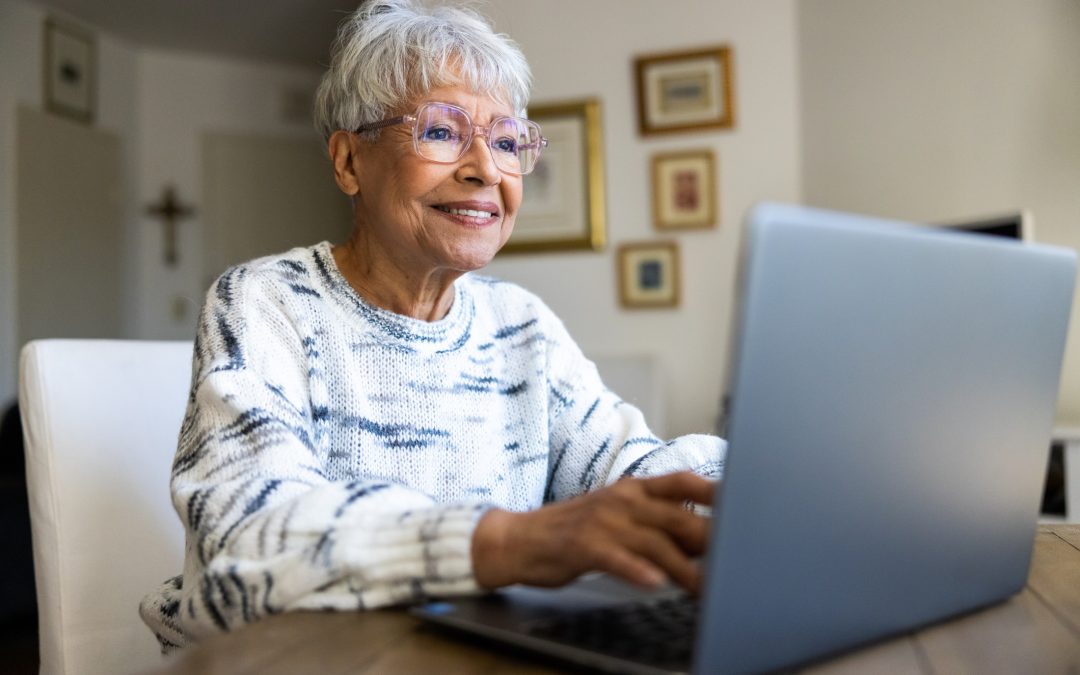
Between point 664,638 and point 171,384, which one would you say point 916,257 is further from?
point 171,384

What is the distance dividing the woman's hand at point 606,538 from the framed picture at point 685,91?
10.2 ft

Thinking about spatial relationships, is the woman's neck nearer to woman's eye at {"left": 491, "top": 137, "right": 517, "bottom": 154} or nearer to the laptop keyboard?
woman's eye at {"left": 491, "top": 137, "right": 517, "bottom": 154}

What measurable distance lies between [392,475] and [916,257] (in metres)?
0.70

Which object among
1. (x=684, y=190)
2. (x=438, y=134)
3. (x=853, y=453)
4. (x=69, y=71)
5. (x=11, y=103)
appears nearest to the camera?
(x=853, y=453)

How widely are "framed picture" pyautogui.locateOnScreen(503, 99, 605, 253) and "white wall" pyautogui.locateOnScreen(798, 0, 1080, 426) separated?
82 cm

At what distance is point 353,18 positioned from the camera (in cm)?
127

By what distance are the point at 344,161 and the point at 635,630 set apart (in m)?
0.88

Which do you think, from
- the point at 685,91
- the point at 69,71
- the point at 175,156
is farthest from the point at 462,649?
the point at 175,156

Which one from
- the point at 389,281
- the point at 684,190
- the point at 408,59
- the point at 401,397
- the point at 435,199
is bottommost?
the point at 401,397

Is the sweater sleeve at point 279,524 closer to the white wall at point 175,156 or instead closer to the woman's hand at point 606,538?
the woman's hand at point 606,538

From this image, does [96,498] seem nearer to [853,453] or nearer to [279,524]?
[279,524]

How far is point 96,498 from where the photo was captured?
1.11 metres

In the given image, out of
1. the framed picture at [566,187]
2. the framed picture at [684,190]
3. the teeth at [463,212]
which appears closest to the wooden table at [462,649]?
the teeth at [463,212]

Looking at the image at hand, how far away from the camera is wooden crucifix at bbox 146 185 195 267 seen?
549 centimetres
